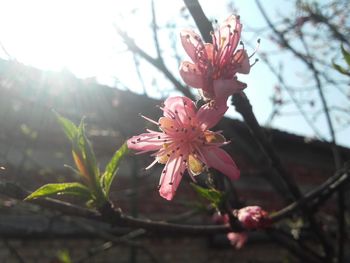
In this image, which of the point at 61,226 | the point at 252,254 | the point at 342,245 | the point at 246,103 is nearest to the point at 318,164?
the point at 252,254

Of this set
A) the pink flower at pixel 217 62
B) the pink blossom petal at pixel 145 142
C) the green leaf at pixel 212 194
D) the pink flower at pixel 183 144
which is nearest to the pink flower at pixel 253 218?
the green leaf at pixel 212 194

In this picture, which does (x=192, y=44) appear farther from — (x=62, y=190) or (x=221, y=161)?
(x=62, y=190)

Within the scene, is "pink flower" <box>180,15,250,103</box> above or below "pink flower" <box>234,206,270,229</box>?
above

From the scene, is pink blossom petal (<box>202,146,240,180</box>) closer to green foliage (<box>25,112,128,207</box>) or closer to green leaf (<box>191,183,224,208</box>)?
green leaf (<box>191,183,224,208</box>)

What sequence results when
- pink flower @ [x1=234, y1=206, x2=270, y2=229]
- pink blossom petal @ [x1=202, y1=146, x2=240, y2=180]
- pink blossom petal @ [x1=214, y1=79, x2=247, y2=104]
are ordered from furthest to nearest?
pink flower @ [x1=234, y1=206, x2=270, y2=229] < pink blossom petal @ [x1=202, y1=146, x2=240, y2=180] < pink blossom petal @ [x1=214, y1=79, x2=247, y2=104]

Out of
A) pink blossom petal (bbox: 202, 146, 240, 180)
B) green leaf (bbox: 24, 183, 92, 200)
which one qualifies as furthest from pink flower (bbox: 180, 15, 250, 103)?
green leaf (bbox: 24, 183, 92, 200)

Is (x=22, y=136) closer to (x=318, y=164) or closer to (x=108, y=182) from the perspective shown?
(x=108, y=182)
